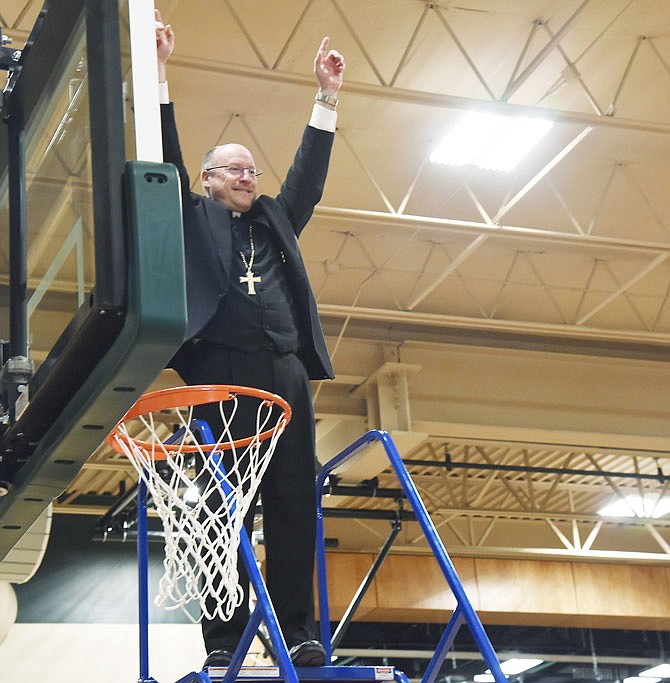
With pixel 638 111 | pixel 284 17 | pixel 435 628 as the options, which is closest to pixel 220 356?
pixel 284 17

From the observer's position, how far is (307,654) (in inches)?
149

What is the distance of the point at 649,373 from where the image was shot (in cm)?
1333

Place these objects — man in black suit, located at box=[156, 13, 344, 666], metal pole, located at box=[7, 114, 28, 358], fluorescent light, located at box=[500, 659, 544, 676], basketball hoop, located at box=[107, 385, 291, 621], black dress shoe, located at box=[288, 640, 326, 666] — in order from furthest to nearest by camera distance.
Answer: fluorescent light, located at box=[500, 659, 544, 676] < man in black suit, located at box=[156, 13, 344, 666] < black dress shoe, located at box=[288, 640, 326, 666] < basketball hoop, located at box=[107, 385, 291, 621] < metal pole, located at box=[7, 114, 28, 358]

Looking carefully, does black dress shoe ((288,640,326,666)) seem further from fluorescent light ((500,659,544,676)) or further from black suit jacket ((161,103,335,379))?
fluorescent light ((500,659,544,676))

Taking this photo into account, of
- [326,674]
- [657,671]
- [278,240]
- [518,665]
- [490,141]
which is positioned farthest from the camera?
[657,671]

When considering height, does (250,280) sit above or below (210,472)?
above

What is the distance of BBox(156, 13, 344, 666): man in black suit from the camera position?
399cm

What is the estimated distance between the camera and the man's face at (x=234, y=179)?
4.34 m

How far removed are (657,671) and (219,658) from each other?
18848 mm

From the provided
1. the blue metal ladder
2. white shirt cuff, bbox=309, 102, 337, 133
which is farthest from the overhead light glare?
white shirt cuff, bbox=309, 102, 337, 133

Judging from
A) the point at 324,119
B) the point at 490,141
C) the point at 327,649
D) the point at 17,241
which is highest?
the point at 490,141

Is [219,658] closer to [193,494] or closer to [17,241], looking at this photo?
[193,494]

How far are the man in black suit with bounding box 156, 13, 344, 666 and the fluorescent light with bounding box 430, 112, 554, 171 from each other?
5.66 meters

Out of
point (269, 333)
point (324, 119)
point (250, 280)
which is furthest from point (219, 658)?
point (324, 119)
